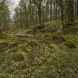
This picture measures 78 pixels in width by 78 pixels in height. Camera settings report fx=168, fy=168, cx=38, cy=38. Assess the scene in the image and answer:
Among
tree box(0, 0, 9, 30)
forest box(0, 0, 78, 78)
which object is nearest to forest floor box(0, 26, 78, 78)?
forest box(0, 0, 78, 78)

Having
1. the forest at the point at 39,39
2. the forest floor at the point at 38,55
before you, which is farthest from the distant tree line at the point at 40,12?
the forest floor at the point at 38,55

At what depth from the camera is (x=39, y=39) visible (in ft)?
11.8

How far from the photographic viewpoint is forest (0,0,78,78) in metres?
3.49

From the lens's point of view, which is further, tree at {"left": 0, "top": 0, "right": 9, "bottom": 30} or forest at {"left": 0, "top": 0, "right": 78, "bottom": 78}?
tree at {"left": 0, "top": 0, "right": 9, "bottom": 30}

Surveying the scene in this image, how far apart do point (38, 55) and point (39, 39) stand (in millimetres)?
343

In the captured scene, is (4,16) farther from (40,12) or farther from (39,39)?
(39,39)

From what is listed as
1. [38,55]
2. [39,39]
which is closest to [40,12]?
[39,39]

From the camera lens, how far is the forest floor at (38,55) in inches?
137

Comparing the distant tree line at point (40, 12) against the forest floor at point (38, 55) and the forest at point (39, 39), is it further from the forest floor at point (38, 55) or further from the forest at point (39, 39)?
the forest floor at point (38, 55)

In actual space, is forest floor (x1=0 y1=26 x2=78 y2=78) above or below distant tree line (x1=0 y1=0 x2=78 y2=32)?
below

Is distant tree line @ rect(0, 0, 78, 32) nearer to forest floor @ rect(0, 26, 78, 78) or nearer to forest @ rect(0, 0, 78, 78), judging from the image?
forest @ rect(0, 0, 78, 78)

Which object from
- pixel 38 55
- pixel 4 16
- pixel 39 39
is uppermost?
pixel 4 16

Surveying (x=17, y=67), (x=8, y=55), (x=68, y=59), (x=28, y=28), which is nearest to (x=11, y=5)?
(x=28, y=28)

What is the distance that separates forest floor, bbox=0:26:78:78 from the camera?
3.49 m
